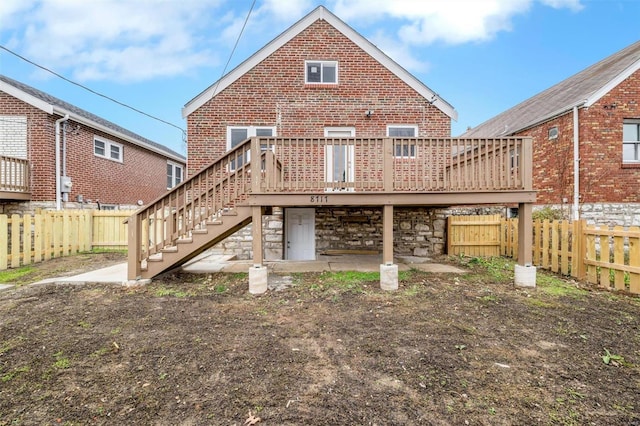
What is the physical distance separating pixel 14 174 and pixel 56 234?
3.99 meters

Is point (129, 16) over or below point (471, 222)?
over

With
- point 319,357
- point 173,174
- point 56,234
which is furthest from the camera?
point 173,174

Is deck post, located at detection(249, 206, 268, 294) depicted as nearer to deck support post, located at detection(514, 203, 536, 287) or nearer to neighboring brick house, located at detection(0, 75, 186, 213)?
deck support post, located at detection(514, 203, 536, 287)

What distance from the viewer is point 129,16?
11.7m

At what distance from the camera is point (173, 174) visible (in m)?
20.2

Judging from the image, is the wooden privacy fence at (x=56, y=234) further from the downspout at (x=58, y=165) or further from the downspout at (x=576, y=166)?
the downspout at (x=576, y=166)

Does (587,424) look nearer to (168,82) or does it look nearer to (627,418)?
(627,418)

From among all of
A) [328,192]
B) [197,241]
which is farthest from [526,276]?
[197,241]

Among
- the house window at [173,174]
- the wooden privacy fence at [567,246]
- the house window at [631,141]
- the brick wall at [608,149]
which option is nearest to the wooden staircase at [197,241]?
the wooden privacy fence at [567,246]

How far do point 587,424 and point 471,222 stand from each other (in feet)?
26.0

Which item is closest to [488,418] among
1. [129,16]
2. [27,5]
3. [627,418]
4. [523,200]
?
[627,418]

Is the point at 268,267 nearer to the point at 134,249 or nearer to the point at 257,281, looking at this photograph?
the point at 257,281

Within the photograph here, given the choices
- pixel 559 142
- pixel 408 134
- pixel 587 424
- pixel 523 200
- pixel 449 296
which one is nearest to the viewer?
pixel 587 424

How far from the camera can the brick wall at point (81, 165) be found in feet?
36.7
